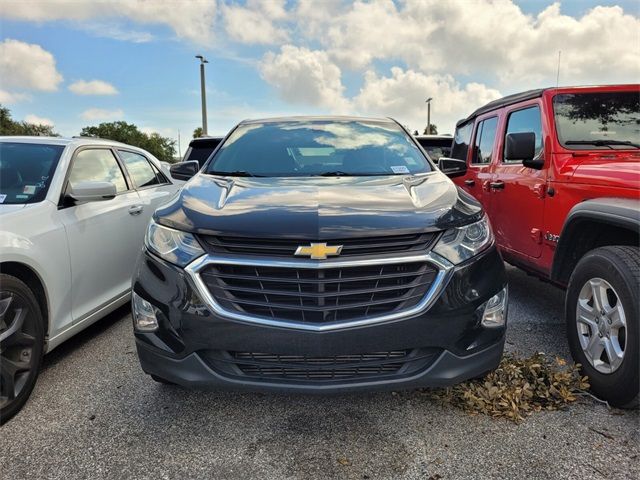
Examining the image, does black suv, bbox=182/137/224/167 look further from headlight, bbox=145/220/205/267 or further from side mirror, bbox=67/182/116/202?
headlight, bbox=145/220/205/267

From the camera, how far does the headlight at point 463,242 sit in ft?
7.32

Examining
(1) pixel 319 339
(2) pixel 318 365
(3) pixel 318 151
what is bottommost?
(2) pixel 318 365

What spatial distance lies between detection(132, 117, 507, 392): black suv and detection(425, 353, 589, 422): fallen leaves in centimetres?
41

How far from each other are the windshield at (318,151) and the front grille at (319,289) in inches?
43.9

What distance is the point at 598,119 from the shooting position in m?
3.78

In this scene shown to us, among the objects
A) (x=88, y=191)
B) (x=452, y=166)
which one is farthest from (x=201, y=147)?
(x=452, y=166)

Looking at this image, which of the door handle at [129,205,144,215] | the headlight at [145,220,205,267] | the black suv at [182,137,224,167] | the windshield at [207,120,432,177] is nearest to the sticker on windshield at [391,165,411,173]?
the windshield at [207,120,432,177]

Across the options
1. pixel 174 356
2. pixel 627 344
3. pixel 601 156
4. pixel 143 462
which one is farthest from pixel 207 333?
pixel 601 156

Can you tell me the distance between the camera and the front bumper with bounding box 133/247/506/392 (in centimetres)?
213

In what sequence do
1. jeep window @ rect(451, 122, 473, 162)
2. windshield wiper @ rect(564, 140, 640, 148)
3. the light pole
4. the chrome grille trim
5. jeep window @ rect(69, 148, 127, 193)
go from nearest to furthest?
the chrome grille trim → jeep window @ rect(69, 148, 127, 193) → windshield wiper @ rect(564, 140, 640, 148) → jeep window @ rect(451, 122, 473, 162) → the light pole

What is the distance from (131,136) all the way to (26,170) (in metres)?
61.7

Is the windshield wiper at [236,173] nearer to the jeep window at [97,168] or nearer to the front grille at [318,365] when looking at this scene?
the jeep window at [97,168]

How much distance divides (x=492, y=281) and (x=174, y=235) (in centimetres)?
158

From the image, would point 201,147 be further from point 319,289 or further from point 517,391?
point 517,391
